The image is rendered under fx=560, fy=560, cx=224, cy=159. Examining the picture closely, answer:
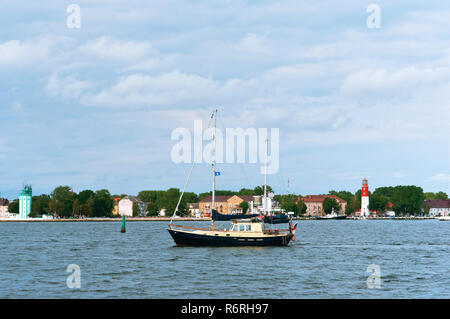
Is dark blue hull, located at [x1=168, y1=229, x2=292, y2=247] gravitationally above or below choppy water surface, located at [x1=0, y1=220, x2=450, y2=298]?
above

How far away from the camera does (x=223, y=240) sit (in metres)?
56.4

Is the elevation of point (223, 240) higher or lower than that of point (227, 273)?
higher

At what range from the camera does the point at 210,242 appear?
57500 millimetres

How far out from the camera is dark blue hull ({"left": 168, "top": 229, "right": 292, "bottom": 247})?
56.6 metres

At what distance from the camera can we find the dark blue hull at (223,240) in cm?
5656

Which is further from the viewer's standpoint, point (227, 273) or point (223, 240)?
point (223, 240)

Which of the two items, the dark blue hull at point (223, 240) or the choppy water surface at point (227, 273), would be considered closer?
the choppy water surface at point (227, 273)

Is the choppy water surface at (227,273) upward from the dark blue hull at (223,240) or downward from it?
downward

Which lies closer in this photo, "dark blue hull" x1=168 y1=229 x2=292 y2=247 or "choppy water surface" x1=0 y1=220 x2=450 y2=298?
"choppy water surface" x1=0 y1=220 x2=450 y2=298
